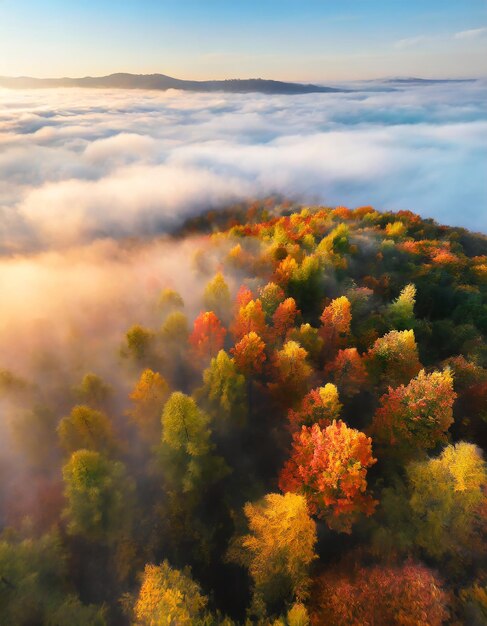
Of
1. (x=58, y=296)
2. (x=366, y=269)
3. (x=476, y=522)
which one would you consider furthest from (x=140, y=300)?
(x=476, y=522)

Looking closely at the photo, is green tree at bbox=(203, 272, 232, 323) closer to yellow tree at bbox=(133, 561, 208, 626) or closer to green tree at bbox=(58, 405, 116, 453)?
green tree at bbox=(58, 405, 116, 453)

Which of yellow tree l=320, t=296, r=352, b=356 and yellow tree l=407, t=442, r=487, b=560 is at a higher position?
yellow tree l=320, t=296, r=352, b=356

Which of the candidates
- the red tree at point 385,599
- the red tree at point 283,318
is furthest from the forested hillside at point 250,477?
the red tree at point 283,318

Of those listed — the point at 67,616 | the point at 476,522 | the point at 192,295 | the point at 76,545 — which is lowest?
the point at 76,545

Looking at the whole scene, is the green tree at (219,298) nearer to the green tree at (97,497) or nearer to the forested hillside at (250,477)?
the forested hillside at (250,477)

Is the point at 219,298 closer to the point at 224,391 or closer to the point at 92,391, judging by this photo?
the point at 224,391

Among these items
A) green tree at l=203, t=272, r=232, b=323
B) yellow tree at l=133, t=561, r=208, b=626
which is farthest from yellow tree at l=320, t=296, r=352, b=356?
yellow tree at l=133, t=561, r=208, b=626

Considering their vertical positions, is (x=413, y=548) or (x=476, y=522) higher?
(x=476, y=522)

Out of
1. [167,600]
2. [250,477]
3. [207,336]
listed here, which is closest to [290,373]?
[207,336]

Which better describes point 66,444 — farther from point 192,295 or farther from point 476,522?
point 476,522
